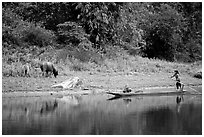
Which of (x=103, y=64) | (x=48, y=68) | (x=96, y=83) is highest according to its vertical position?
(x=103, y=64)

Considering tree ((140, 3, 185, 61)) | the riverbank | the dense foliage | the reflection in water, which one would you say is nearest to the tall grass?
the riverbank

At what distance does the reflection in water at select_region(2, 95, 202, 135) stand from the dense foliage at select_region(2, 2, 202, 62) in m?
10.5

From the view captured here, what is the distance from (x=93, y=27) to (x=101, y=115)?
1565 cm

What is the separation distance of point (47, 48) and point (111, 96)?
408 inches

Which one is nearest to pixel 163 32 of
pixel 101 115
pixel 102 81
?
pixel 102 81

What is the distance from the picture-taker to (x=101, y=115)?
1564cm

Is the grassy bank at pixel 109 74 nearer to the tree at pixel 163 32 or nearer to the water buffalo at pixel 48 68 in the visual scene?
the water buffalo at pixel 48 68

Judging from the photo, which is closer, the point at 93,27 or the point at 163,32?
the point at 93,27

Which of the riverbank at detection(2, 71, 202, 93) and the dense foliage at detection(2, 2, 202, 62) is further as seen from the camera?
the dense foliage at detection(2, 2, 202, 62)

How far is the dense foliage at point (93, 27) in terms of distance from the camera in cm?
3033

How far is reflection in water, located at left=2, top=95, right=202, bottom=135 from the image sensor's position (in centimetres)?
1314

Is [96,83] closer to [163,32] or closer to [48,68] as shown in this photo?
[48,68]

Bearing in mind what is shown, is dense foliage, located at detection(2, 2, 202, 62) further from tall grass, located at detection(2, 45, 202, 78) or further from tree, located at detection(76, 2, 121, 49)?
tall grass, located at detection(2, 45, 202, 78)

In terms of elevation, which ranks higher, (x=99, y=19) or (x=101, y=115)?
(x=99, y=19)
